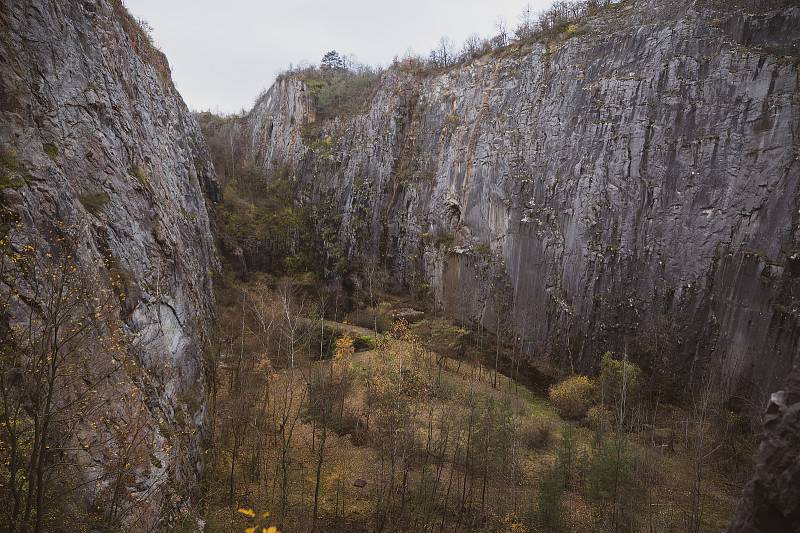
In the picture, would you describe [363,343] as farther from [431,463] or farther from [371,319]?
[431,463]

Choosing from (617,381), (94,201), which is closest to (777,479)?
(617,381)

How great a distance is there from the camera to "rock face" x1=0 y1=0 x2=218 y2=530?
10.6m

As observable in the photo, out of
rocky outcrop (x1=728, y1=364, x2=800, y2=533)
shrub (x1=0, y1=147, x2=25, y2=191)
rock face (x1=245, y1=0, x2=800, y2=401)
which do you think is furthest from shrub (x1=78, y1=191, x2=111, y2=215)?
rock face (x1=245, y1=0, x2=800, y2=401)

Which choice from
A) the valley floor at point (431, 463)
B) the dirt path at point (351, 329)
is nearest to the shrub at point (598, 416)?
the valley floor at point (431, 463)

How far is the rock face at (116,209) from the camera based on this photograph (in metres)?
10.6

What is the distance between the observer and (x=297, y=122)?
1981 inches

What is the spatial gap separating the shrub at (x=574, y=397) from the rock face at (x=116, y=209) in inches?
720

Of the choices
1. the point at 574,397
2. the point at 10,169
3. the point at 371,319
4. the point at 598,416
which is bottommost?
the point at 371,319

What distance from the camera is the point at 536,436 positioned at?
21.0 m

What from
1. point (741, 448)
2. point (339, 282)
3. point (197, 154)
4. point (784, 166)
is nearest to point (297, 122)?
point (197, 154)

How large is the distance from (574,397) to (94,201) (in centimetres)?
2353

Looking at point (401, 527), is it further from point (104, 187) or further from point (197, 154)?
point (197, 154)

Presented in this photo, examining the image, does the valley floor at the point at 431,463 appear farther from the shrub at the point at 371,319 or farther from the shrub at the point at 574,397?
the shrub at the point at 371,319

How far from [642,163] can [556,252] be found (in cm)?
726
